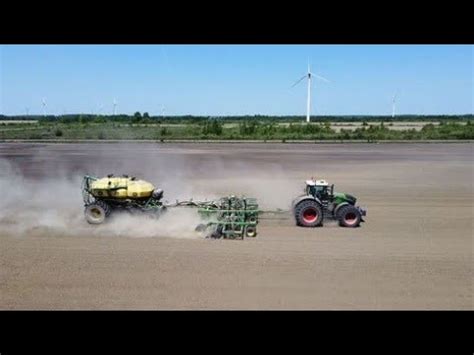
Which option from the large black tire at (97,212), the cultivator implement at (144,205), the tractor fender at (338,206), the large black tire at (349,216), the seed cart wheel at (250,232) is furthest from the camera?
the tractor fender at (338,206)

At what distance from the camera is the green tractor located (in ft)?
40.9

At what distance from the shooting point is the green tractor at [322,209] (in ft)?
40.9

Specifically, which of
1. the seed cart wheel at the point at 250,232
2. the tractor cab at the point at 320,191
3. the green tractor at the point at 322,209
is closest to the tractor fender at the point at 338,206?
the green tractor at the point at 322,209

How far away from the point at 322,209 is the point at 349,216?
0.69 meters

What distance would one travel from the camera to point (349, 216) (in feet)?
41.3

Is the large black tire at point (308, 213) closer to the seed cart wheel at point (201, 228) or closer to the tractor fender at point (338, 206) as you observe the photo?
the tractor fender at point (338, 206)

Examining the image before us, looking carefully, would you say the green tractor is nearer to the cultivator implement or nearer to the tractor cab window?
the tractor cab window

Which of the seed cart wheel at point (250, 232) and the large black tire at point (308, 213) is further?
the large black tire at point (308, 213)

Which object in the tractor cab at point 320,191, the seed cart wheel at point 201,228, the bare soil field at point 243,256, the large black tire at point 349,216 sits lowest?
the bare soil field at point 243,256

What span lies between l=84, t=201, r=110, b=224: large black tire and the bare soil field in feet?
0.68

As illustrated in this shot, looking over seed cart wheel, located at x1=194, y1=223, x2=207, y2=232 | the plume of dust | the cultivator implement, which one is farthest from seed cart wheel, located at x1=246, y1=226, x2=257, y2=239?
the plume of dust

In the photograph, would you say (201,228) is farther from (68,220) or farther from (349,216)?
(68,220)
